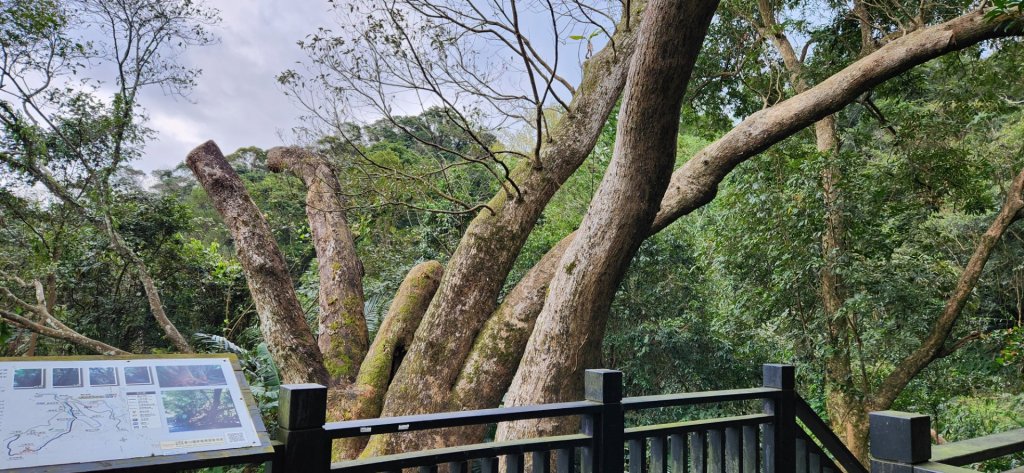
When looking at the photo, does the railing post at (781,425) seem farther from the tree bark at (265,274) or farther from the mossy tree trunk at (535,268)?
the tree bark at (265,274)

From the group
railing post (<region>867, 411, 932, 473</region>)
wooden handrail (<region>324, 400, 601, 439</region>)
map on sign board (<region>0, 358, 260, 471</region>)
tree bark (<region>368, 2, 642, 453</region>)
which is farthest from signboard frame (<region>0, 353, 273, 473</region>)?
tree bark (<region>368, 2, 642, 453</region>)

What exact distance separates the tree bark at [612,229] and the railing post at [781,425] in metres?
1.31

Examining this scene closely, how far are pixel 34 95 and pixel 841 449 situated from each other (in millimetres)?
8551

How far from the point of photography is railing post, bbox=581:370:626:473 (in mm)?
1952

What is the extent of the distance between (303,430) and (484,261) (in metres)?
3.53

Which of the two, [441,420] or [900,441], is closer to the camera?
[900,441]

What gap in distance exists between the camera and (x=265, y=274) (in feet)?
16.5

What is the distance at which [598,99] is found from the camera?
5.43 m

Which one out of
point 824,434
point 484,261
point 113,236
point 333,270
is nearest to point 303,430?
point 824,434

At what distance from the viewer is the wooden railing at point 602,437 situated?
143 cm

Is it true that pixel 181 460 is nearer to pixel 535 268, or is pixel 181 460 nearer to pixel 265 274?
pixel 535 268

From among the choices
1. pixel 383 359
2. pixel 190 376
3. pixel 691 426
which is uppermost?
pixel 190 376

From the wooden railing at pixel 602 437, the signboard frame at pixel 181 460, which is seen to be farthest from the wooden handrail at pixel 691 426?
the signboard frame at pixel 181 460

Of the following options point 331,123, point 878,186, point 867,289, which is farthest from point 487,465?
point 878,186
